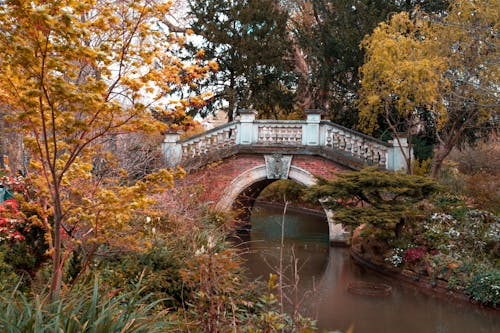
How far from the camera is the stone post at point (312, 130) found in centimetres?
1395

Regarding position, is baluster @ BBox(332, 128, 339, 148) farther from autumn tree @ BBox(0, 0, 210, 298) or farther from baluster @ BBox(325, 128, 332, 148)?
autumn tree @ BBox(0, 0, 210, 298)

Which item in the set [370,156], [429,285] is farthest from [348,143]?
[429,285]

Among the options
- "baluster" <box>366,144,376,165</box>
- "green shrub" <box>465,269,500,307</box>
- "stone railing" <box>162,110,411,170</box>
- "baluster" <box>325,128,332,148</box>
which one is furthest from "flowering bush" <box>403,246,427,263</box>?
"baluster" <box>325,128,332,148</box>

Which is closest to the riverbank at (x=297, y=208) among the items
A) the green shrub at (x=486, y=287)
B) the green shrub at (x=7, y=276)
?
the green shrub at (x=486, y=287)

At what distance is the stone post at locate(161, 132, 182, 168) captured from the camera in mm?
14516

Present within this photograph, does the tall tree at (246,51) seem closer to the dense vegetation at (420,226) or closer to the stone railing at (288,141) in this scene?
the stone railing at (288,141)

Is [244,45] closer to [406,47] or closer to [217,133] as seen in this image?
[217,133]

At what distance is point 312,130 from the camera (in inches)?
551

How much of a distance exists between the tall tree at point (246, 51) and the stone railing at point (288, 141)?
457 centimetres

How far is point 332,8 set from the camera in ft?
62.3

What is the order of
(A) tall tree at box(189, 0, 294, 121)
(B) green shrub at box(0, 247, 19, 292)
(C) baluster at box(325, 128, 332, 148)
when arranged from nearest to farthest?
(B) green shrub at box(0, 247, 19, 292) → (C) baluster at box(325, 128, 332, 148) → (A) tall tree at box(189, 0, 294, 121)

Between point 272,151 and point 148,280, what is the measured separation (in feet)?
29.6

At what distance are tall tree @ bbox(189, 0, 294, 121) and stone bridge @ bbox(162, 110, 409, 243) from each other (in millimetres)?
4696

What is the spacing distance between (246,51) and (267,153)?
6.32 m
